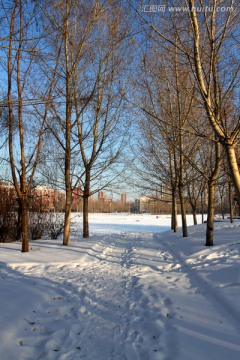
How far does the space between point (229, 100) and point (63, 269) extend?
685 cm

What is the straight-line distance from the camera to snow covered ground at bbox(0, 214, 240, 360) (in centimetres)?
300

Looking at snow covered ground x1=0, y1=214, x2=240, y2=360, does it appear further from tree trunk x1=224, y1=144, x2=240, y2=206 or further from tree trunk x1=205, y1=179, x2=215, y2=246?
tree trunk x1=205, y1=179, x2=215, y2=246

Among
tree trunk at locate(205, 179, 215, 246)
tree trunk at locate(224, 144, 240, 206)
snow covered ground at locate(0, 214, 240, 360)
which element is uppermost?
tree trunk at locate(224, 144, 240, 206)

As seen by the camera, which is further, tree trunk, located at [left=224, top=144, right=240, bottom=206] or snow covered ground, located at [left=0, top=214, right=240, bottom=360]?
tree trunk, located at [left=224, top=144, right=240, bottom=206]

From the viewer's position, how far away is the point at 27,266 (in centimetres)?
698

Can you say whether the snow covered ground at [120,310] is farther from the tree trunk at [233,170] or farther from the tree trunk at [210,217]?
the tree trunk at [210,217]

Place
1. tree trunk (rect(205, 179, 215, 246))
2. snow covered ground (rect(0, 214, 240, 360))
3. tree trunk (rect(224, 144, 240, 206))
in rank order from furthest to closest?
tree trunk (rect(205, 179, 215, 246)) → tree trunk (rect(224, 144, 240, 206)) → snow covered ground (rect(0, 214, 240, 360))

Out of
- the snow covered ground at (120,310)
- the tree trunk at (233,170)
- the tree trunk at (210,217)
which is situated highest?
the tree trunk at (233,170)

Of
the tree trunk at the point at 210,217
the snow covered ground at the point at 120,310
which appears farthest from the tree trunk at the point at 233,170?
the tree trunk at the point at 210,217

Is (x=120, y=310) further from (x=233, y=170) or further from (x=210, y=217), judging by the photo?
(x=210, y=217)

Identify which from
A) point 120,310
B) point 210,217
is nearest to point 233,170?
point 120,310

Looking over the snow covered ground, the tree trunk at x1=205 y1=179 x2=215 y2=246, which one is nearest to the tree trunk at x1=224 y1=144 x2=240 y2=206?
the snow covered ground

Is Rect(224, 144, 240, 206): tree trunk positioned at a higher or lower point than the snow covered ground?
higher

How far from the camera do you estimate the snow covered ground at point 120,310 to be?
300cm
